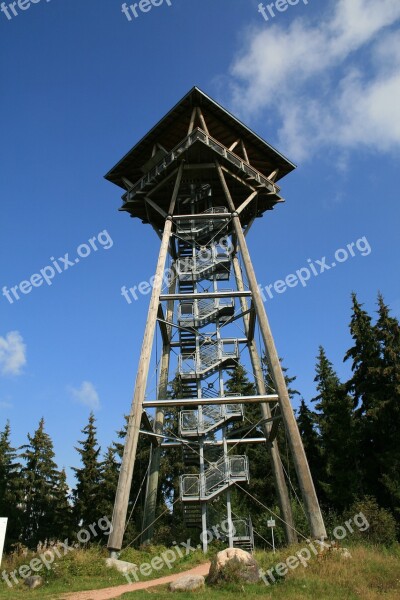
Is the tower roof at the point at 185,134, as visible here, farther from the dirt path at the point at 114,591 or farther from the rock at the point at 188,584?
the rock at the point at 188,584

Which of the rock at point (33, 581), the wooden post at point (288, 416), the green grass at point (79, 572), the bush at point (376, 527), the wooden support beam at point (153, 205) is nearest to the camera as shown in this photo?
the green grass at point (79, 572)

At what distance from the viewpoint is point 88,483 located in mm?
39875

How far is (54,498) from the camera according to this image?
41250 mm

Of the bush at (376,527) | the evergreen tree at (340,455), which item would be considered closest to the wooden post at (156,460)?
the bush at (376,527)

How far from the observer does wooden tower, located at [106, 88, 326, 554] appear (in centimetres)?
1742

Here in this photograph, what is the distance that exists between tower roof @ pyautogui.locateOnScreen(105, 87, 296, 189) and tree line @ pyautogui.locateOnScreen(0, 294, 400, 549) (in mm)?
9814

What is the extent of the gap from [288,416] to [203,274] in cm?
883

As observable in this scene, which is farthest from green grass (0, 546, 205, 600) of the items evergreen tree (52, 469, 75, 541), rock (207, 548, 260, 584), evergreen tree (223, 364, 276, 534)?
evergreen tree (52, 469, 75, 541)

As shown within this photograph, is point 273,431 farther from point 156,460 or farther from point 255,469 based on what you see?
point 255,469

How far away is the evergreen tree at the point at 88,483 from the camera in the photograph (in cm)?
3850

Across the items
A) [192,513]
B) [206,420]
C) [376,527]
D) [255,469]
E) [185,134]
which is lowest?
[376,527]

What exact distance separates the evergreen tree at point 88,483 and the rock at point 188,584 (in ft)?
98.1

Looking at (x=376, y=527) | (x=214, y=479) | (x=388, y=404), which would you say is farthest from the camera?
(x=388, y=404)

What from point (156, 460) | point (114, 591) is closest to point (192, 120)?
point (156, 460)
